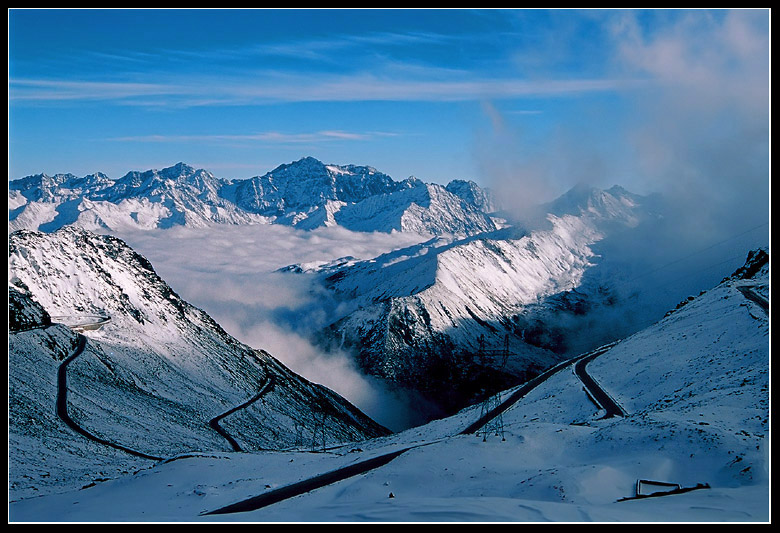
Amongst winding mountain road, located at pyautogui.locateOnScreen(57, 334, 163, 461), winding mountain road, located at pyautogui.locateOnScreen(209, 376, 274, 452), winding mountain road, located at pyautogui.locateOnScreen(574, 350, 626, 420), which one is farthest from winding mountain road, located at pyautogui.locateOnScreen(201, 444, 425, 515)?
winding mountain road, located at pyautogui.locateOnScreen(209, 376, 274, 452)

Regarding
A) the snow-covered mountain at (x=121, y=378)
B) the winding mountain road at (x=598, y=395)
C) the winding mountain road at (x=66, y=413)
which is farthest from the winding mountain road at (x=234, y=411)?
the winding mountain road at (x=598, y=395)

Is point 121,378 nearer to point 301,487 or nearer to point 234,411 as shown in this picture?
point 234,411

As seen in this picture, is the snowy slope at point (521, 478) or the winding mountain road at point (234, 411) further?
the winding mountain road at point (234, 411)

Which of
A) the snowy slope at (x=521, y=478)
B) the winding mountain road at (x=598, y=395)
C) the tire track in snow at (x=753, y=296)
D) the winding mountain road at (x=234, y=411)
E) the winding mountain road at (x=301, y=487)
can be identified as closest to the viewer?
the snowy slope at (x=521, y=478)

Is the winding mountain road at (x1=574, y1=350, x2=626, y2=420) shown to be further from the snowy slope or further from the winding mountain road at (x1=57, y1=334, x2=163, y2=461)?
the winding mountain road at (x1=57, y1=334, x2=163, y2=461)

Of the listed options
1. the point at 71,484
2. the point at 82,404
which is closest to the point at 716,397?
the point at 71,484

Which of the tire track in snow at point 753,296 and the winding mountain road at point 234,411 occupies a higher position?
the tire track in snow at point 753,296

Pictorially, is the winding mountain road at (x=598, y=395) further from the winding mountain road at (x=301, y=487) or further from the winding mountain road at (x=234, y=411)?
the winding mountain road at (x=234, y=411)
